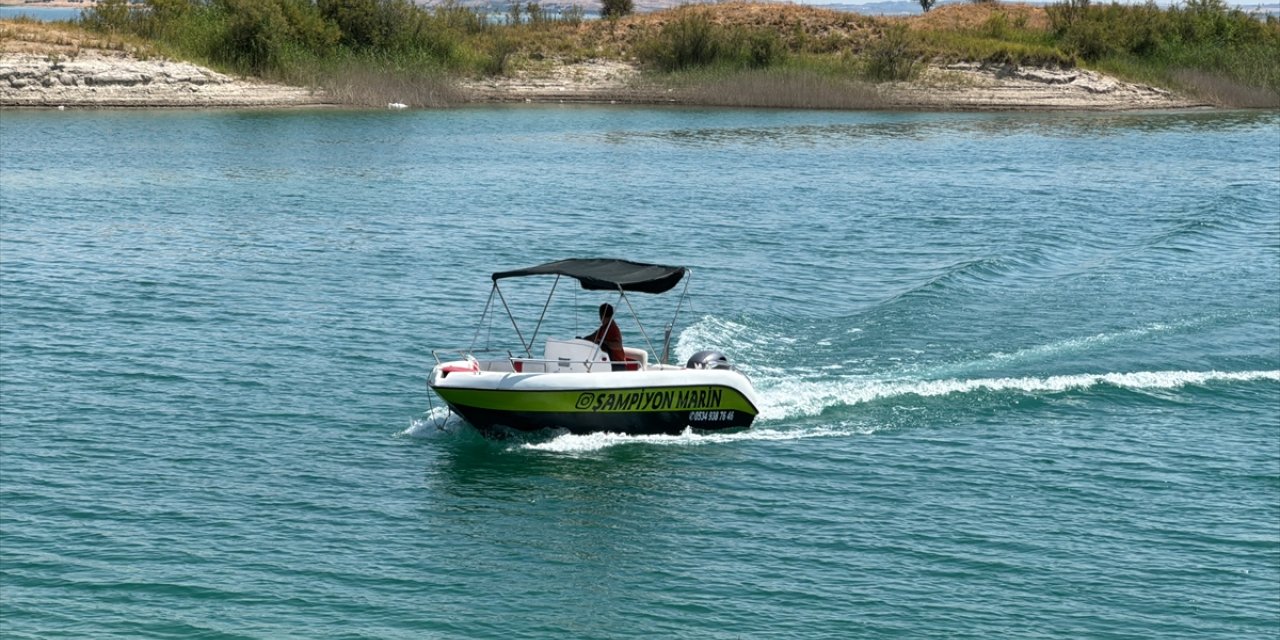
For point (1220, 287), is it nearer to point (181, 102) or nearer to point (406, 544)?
point (406, 544)

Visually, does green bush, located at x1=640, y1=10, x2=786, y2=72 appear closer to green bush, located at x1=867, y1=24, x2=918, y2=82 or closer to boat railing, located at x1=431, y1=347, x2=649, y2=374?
green bush, located at x1=867, y1=24, x2=918, y2=82

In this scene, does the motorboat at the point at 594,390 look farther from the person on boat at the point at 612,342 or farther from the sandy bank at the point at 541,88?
the sandy bank at the point at 541,88

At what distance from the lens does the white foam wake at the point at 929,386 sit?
26.3m

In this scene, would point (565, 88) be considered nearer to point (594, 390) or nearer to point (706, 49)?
point (706, 49)

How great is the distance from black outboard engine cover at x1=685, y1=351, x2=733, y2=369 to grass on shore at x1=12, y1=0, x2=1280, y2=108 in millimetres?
61357

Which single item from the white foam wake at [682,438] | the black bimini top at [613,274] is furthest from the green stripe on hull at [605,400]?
the black bimini top at [613,274]

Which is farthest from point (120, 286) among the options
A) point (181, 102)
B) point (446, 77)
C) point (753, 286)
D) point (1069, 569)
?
point (446, 77)

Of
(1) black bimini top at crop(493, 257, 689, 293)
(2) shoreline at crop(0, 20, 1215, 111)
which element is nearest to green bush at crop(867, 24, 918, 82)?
(2) shoreline at crop(0, 20, 1215, 111)

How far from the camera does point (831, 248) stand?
42.2 metres

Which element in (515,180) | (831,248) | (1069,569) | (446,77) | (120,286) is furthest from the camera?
(446,77)

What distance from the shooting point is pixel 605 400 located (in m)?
24.2

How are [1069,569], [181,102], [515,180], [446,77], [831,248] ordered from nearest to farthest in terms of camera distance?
[1069,569] < [831,248] < [515,180] < [181,102] < [446,77]

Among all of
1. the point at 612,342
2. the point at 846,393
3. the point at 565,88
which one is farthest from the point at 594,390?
the point at 565,88

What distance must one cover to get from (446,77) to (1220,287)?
194 ft
